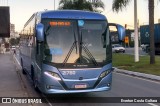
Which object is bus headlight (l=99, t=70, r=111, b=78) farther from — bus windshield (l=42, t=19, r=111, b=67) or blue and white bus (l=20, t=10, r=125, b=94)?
bus windshield (l=42, t=19, r=111, b=67)

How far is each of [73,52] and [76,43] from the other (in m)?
0.32

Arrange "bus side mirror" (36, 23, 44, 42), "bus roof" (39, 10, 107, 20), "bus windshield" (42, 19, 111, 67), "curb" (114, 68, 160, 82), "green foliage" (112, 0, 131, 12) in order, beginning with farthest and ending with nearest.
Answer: "green foliage" (112, 0, 131, 12) < "curb" (114, 68, 160, 82) < "bus roof" (39, 10, 107, 20) < "bus windshield" (42, 19, 111, 67) < "bus side mirror" (36, 23, 44, 42)

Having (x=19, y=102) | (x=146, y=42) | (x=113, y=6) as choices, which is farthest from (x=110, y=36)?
(x=146, y=42)

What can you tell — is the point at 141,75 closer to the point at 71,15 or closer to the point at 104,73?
the point at 104,73

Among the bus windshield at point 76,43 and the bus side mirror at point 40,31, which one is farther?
the bus windshield at point 76,43

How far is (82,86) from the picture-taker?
42.1 ft

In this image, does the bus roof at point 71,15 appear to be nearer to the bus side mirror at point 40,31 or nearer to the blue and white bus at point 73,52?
the blue and white bus at point 73,52

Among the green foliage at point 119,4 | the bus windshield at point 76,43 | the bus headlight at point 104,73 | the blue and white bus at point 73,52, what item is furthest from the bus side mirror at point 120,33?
the green foliage at point 119,4

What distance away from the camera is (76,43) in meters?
13.1

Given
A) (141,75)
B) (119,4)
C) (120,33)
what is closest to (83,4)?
(119,4)

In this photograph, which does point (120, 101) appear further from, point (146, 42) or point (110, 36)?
point (146, 42)

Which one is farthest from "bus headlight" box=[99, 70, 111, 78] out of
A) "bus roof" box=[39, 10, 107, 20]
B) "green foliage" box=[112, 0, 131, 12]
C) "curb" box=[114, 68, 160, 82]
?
"green foliage" box=[112, 0, 131, 12]

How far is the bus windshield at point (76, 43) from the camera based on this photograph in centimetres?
1294

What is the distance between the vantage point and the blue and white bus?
12773 mm
